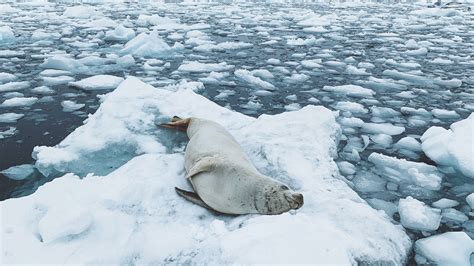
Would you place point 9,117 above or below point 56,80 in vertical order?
above

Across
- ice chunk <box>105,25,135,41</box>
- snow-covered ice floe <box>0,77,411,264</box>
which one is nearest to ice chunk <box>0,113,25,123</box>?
snow-covered ice floe <box>0,77,411,264</box>

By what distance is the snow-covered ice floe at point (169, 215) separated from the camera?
1.80m

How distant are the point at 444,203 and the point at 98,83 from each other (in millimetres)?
4093

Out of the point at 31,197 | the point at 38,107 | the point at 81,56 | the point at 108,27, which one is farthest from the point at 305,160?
the point at 108,27

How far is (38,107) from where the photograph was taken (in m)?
4.18

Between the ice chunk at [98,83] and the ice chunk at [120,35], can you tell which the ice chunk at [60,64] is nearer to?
the ice chunk at [98,83]

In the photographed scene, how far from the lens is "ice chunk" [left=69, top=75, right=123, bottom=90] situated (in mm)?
4910

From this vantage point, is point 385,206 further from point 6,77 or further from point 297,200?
point 6,77

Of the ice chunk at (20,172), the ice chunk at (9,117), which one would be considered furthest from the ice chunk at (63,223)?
the ice chunk at (9,117)

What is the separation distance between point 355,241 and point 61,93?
393cm

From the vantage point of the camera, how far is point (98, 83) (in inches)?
197

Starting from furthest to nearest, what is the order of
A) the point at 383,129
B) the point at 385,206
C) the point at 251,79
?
the point at 251,79 → the point at 383,129 → the point at 385,206

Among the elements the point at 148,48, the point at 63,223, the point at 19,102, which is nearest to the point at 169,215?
the point at 63,223

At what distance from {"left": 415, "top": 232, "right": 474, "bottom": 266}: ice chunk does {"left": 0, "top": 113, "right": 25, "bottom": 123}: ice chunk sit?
3.62m
